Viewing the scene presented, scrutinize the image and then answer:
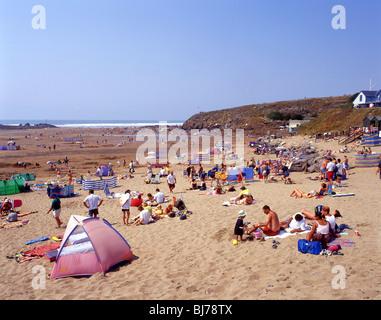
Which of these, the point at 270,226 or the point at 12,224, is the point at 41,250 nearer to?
the point at 12,224

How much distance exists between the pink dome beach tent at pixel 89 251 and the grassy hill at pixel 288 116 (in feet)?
107

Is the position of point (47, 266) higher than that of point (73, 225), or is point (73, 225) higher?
point (73, 225)

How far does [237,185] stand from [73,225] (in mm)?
9280

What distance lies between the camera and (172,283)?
4.95 meters

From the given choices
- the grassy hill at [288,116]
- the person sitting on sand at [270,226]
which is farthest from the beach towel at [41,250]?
the grassy hill at [288,116]

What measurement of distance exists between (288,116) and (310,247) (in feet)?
199

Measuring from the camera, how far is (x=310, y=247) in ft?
17.8

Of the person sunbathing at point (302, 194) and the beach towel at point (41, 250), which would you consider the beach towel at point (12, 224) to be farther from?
the person sunbathing at point (302, 194)

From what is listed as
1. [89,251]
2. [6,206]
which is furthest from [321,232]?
[6,206]

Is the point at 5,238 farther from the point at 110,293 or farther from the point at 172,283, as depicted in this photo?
the point at 172,283

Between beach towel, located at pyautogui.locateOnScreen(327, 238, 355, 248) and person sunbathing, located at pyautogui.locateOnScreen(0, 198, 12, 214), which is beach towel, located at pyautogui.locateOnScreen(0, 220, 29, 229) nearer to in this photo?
person sunbathing, located at pyautogui.locateOnScreen(0, 198, 12, 214)

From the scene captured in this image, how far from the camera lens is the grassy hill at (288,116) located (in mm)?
34031

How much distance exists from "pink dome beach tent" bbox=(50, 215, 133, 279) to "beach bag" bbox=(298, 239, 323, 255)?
362 cm
